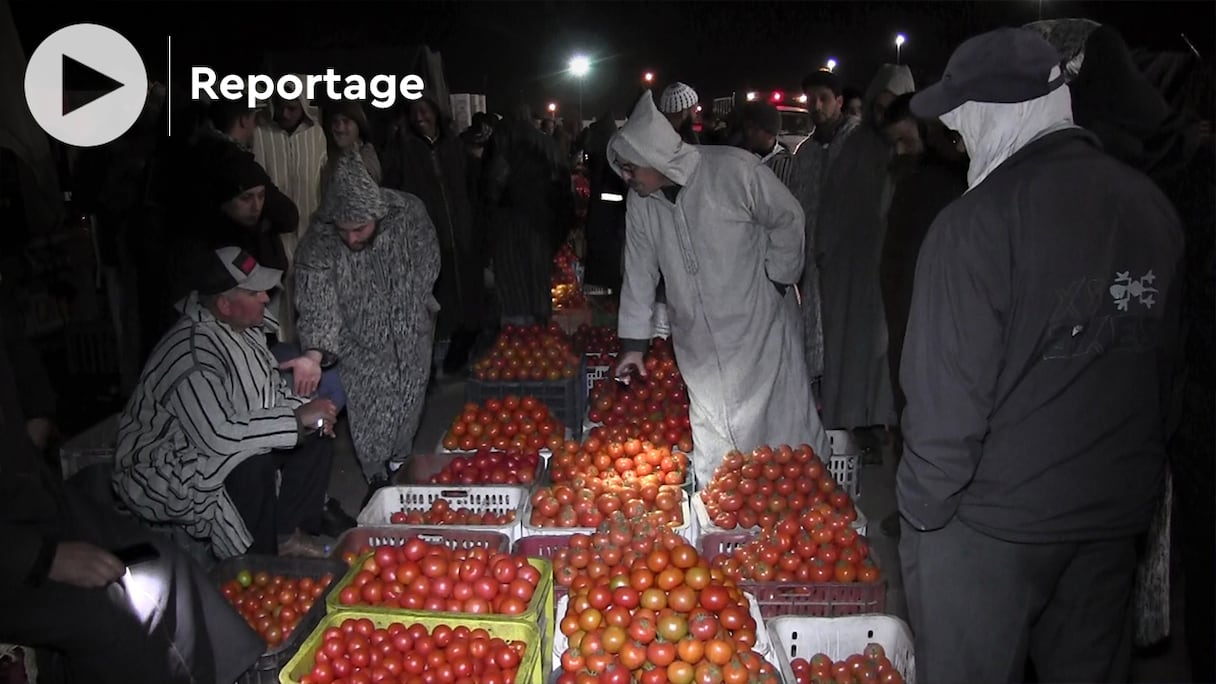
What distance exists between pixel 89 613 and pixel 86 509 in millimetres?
351

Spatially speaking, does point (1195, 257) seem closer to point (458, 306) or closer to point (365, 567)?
point (365, 567)

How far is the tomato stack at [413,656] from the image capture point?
234cm

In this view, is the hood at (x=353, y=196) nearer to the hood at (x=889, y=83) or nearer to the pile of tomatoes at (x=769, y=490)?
the pile of tomatoes at (x=769, y=490)

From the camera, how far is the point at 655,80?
14.0 meters

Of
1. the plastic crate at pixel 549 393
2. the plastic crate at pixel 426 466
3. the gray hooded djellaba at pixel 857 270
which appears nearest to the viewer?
the plastic crate at pixel 426 466

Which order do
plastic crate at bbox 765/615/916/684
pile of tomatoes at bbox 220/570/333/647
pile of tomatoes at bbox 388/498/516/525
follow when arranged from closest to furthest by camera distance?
plastic crate at bbox 765/615/916/684 < pile of tomatoes at bbox 220/570/333/647 < pile of tomatoes at bbox 388/498/516/525

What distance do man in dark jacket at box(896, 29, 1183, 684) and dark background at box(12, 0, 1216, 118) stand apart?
1108 mm

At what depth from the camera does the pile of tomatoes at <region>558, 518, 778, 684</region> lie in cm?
238

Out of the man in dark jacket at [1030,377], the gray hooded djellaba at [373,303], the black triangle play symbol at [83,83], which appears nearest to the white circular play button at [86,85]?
the black triangle play symbol at [83,83]

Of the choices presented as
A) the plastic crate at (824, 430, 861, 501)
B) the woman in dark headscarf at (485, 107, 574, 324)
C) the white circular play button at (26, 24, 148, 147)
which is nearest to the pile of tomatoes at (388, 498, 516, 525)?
the plastic crate at (824, 430, 861, 501)

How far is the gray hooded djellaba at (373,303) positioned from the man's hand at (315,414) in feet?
2.33

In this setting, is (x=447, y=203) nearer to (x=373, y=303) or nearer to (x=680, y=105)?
(x=680, y=105)

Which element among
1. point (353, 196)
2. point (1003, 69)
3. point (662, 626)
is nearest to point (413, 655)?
point (662, 626)

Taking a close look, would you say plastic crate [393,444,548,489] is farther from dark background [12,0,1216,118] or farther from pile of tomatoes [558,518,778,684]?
dark background [12,0,1216,118]
